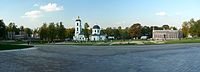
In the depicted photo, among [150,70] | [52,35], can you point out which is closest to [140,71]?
[150,70]

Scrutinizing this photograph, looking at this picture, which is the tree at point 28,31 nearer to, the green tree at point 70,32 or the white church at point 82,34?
the green tree at point 70,32

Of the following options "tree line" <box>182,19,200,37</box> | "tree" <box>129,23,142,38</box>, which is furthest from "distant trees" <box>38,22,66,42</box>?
"tree line" <box>182,19,200,37</box>

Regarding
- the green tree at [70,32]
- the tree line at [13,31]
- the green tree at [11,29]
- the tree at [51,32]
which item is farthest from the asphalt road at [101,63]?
the green tree at [70,32]

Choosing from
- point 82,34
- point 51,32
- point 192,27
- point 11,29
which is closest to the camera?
point 51,32

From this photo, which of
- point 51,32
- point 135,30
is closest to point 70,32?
point 135,30

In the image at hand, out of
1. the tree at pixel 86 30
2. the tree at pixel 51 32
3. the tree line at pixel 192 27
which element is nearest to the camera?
the tree at pixel 51 32

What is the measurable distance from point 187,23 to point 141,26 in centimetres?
2657

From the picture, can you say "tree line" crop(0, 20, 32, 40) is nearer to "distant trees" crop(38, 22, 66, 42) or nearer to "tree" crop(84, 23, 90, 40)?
"distant trees" crop(38, 22, 66, 42)

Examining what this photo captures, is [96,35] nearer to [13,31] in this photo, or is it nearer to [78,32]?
[78,32]

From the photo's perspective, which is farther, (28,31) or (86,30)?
(28,31)

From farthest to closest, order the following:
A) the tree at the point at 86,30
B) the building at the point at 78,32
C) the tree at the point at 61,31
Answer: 1. the tree at the point at 86,30
2. the building at the point at 78,32
3. the tree at the point at 61,31

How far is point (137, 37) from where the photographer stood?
165125mm

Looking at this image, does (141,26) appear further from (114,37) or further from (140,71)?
(140,71)

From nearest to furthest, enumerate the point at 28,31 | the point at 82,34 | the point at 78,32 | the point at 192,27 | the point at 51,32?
the point at 51,32
the point at 192,27
the point at 82,34
the point at 78,32
the point at 28,31
